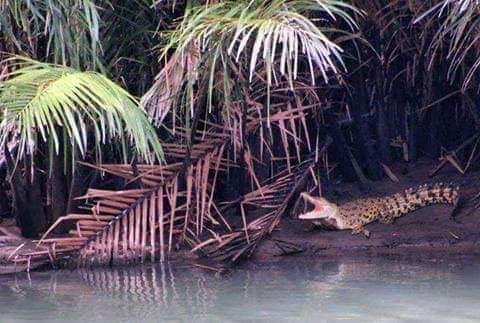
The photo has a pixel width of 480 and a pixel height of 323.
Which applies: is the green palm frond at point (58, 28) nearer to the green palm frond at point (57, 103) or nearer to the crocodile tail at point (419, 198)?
the green palm frond at point (57, 103)

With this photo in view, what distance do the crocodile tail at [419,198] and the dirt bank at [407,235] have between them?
0.06 meters

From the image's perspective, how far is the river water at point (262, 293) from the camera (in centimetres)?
642

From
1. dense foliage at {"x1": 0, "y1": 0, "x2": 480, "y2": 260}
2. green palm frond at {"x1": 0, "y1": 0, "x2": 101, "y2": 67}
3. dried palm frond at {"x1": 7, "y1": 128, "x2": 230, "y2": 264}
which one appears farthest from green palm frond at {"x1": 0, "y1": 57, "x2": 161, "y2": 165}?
dried palm frond at {"x1": 7, "y1": 128, "x2": 230, "y2": 264}

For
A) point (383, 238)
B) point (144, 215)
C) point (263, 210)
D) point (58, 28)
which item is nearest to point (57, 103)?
point (58, 28)

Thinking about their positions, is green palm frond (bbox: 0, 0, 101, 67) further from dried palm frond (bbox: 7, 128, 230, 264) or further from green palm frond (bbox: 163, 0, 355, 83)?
dried palm frond (bbox: 7, 128, 230, 264)

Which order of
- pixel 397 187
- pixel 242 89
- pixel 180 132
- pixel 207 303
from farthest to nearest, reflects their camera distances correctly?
1. pixel 397 187
2. pixel 180 132
3. pixel 242 89
4. pixel 207 303

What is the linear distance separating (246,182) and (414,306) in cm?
247

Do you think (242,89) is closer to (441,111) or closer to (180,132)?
(180,132)

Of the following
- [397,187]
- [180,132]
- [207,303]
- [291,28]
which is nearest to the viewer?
[291,28]

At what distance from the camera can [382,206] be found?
28.8 ft

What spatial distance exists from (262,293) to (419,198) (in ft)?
7.38

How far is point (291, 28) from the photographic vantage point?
6.25 metres

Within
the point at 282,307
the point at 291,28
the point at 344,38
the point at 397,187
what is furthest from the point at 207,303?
the point at 397,187

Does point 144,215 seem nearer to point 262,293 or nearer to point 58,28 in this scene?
point 262,293
